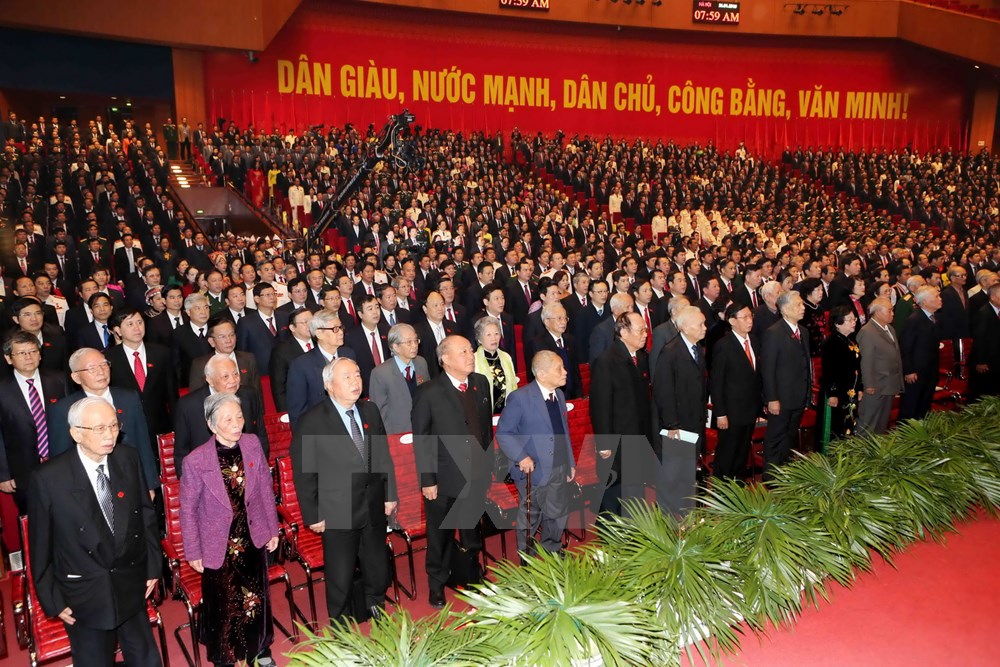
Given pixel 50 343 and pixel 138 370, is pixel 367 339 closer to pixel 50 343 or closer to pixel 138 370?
pixel 138 370

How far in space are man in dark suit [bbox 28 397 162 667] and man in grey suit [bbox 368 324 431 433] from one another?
1.77 metres

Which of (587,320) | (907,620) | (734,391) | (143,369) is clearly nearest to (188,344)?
(143,369)

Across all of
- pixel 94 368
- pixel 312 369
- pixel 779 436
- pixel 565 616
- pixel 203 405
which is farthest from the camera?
pixel 779 436

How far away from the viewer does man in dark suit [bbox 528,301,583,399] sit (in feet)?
19.0

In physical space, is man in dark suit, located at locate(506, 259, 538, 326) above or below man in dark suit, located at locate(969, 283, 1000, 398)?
above

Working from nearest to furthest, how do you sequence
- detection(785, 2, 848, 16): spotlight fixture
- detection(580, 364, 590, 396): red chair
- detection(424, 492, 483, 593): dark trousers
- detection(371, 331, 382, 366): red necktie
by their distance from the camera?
detection(424, 492, 483, 593): dark trousers → detection(371, 331, 382, 366): red necktie → detection(580, 364, 590, 396): red chair → detection(785, 2, 848, 16): spotlight fixture

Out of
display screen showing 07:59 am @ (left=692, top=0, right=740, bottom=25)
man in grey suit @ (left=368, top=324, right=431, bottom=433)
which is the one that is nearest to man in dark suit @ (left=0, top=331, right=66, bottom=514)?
man in grey suit @ (left=368, top=324, right=431, bottom=433)

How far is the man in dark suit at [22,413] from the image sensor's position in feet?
14.1

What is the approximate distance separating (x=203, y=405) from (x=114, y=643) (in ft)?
4.06

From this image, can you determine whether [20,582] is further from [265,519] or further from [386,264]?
[386,264]

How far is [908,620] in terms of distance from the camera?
3.16 meters

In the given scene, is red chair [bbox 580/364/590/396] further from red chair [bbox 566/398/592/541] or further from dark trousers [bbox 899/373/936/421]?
dark trousers [bbox 899/373/936/421]

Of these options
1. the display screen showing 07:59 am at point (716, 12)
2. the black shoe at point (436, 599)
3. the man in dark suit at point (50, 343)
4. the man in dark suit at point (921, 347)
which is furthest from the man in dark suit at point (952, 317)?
the display screen showing 07:59 am at point (716, 12)

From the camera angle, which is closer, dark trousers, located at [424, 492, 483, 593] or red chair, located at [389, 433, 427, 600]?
dark trousers, located at [424, 492, 483, 593]
